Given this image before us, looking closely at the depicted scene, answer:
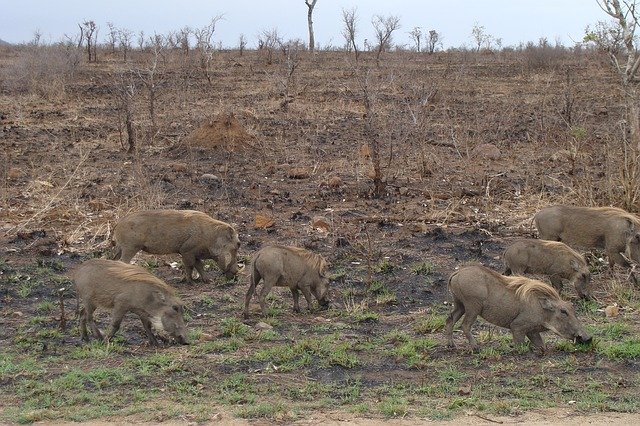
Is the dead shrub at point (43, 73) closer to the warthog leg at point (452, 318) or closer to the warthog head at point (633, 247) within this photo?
the warthog head at point (633, 247)

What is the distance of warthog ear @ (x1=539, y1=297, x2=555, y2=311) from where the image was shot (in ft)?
20.4

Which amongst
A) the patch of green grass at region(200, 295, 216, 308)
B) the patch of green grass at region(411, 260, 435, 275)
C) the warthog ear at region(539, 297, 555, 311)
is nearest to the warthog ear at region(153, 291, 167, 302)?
the patch of green grass at region(200, 295, 216, 308)

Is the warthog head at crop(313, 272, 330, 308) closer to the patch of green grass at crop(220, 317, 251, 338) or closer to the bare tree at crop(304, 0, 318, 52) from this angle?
the patch of green grass at crop(220, 317, 251, 338)

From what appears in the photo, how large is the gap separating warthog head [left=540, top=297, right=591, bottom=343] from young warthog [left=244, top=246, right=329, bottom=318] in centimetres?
211

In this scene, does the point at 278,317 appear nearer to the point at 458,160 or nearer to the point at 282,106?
the point at 458,160

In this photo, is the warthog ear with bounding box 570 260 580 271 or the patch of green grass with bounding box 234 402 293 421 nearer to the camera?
the patch of green grass with bounding box 234 402 293 421

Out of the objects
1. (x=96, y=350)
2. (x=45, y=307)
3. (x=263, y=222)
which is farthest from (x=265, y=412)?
(x=263, y=222)

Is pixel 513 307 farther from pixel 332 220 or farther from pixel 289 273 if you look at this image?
pixel 332 220

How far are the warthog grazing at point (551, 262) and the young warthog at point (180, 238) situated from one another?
2.67 m

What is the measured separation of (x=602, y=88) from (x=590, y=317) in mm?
16808

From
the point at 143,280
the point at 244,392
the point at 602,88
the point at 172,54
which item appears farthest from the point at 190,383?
the point at 172,54

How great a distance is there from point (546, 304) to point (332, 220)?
4.23 meters

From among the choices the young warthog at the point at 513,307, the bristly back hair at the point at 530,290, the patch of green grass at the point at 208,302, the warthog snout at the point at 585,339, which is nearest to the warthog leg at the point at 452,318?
the young warthog at the point at 513,307

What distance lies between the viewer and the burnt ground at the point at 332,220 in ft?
18.6
